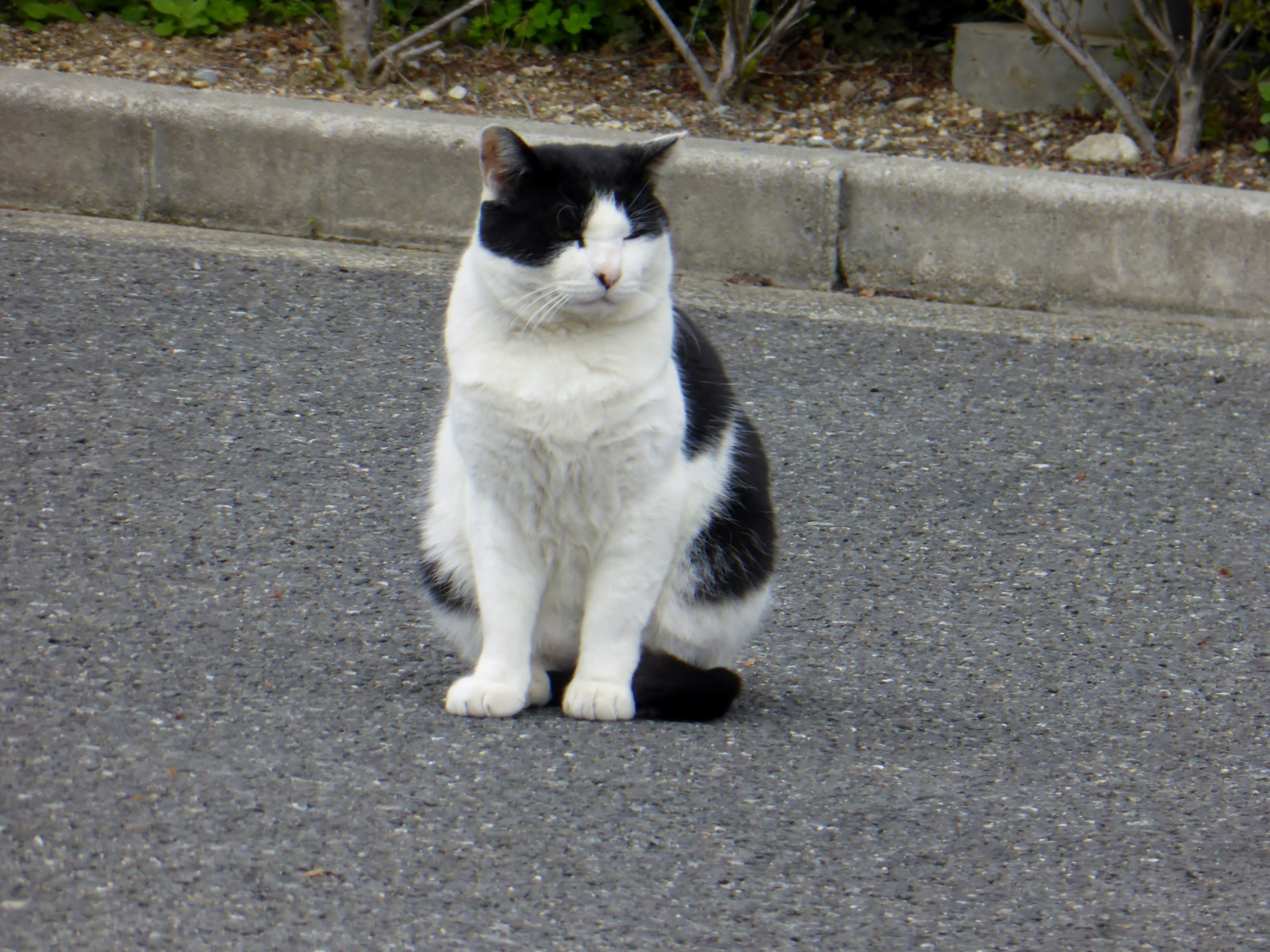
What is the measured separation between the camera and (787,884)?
1932 millimetres

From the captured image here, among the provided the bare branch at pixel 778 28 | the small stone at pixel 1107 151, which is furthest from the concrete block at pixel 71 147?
the small stone at pixel 1107 151

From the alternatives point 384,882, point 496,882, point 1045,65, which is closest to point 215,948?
point 384,882

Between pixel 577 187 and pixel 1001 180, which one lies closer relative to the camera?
pixel 577 187

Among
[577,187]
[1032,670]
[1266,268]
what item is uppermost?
[577,187]

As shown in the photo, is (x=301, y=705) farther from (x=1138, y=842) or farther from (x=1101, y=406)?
(x=1101, y=406)

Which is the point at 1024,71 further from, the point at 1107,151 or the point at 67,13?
the point at 67,13

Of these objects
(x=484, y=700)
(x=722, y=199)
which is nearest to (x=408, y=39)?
(x=722, y=199)

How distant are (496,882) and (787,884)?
41 centimetres

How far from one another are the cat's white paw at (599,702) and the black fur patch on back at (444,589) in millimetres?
275

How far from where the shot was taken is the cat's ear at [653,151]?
2346mm

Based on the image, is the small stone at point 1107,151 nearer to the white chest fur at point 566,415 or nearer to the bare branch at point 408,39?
the bare branch at point 408,39

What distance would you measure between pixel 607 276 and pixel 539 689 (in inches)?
30.0

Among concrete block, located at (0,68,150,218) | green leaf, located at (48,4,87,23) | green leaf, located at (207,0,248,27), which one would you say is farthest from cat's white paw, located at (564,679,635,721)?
green leaf, located at (48,4,87,23)

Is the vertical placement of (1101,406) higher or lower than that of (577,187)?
lower
